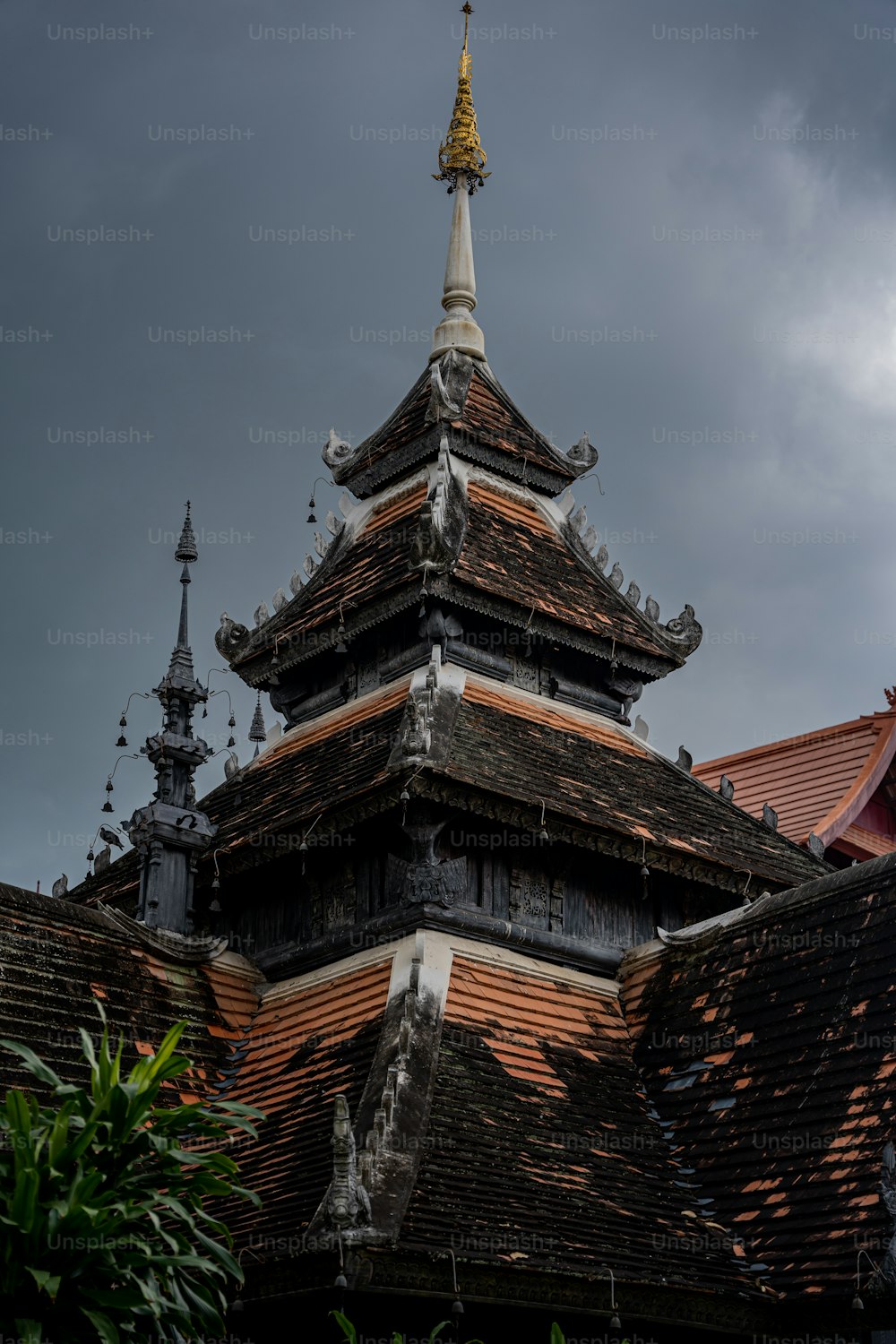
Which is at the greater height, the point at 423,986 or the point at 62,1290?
the point at 423,986

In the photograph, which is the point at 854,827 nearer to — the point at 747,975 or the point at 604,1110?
the point at 747,975

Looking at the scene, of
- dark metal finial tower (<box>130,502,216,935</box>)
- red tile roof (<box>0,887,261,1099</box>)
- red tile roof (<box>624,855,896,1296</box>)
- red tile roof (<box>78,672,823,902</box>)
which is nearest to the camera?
red tile roof (<box>624,855,896,1296</box>)

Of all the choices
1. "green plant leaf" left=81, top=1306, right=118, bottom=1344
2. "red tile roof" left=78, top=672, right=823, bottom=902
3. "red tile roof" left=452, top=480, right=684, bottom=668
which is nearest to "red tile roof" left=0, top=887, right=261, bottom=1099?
"red tile roof" left=78, top=672, right=823, bottom=902

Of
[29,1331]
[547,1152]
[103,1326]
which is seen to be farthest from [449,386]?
[29,1331]

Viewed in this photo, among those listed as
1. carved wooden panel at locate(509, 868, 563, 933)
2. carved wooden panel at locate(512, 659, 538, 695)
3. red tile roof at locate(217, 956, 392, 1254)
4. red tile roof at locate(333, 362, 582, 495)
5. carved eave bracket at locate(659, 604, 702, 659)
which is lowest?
red tile roof at locate(217, 956, 392, 1254)

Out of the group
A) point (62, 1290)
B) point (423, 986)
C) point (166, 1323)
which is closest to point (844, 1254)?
point (423, 986)

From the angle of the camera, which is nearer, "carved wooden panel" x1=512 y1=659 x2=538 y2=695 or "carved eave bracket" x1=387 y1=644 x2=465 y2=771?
"carved eave bracket" x1=387 y1=644 x2=465 y2=771

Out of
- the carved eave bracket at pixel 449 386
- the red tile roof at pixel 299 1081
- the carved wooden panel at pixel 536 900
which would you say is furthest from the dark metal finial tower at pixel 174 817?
the carved eave bracket at pixel 449 386

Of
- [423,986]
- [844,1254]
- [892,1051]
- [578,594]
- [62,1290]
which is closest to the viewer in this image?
[62,1290]

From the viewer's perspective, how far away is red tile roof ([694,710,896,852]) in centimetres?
2345

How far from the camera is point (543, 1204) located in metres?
13.4

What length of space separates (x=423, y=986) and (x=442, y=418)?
7.91 meters

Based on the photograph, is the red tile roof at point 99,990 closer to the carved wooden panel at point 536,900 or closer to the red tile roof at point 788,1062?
the carved wooden panel at point 536,900

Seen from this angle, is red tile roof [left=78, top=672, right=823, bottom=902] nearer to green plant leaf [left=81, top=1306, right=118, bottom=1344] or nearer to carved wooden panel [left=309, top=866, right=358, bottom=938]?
carved wooden panel [left=309, top=866, right=358, bottom=938]
